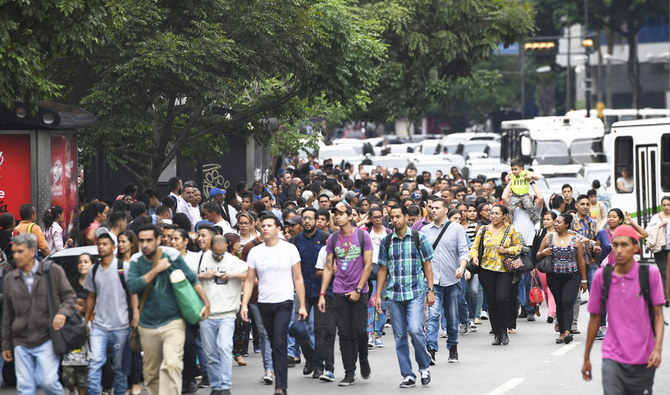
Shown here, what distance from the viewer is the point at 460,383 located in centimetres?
1216

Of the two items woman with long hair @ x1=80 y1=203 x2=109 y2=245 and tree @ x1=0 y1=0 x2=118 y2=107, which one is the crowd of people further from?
tree @ x1=0 y1=0 x2=118 y2=107

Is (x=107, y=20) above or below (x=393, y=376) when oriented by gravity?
above

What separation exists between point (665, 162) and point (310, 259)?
36.2 ft

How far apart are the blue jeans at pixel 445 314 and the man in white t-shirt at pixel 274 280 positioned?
2.28 m

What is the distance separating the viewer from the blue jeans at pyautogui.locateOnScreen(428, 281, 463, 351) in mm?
13500

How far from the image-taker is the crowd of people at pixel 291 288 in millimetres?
9734

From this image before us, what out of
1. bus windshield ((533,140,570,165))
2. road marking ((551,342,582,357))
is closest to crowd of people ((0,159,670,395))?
road marking ((551,342,582,357))

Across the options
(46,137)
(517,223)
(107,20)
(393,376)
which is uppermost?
(107,20)

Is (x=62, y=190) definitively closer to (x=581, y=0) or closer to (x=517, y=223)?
(x=517, y=223)

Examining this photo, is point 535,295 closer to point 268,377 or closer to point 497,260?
point 497,260

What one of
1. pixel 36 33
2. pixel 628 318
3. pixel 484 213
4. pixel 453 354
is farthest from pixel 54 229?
pixel 628 318

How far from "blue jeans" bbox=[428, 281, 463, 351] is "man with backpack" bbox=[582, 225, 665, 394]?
4.79 metres

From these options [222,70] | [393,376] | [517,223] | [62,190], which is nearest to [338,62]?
[222,70]

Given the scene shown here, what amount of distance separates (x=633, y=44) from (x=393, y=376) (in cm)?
5954
